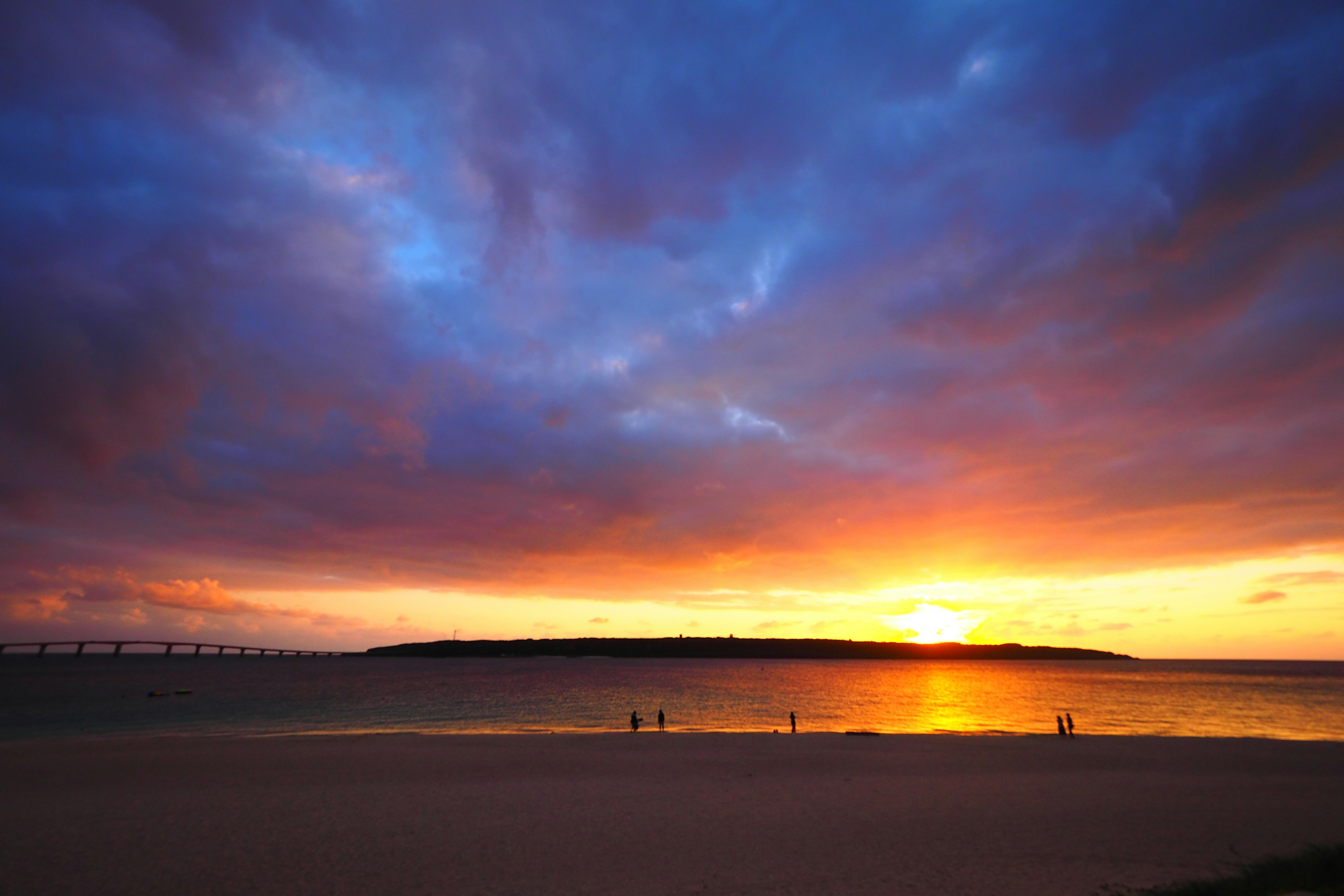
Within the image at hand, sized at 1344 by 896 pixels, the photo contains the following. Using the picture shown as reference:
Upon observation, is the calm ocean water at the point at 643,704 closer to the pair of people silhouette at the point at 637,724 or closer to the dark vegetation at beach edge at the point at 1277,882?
the pair of people silhouette at the point at 637,724

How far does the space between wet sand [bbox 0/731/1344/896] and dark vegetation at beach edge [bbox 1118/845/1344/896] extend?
1148 millimetres

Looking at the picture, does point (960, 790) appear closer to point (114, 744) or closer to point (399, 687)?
point (114, 744)

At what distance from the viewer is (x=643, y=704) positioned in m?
71.2

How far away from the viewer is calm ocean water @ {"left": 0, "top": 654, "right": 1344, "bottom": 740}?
5150 cm

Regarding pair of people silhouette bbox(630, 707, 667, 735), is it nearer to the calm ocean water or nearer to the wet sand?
the calm ocean water

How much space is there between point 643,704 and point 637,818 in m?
53.3

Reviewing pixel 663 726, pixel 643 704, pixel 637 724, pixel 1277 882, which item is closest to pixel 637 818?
pixel 1277 882

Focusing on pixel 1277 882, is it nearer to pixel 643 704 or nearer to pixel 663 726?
pixel 663 726

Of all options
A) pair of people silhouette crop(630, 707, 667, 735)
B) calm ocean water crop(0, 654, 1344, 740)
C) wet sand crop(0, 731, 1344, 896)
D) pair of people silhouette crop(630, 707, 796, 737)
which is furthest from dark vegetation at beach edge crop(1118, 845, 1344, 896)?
calm ocean water crop(0, 654, 1344, 740)

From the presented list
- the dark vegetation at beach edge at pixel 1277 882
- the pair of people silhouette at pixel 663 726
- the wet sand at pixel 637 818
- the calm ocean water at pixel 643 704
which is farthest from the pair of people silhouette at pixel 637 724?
the dark vegetation at beach edge at pixel 1277 882

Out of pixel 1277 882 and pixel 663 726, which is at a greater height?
pixel 1277 882

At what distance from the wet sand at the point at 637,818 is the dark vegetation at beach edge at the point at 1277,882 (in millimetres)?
1148

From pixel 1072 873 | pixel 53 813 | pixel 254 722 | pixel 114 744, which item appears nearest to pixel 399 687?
pixel 254 722

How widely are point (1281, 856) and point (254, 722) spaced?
2535 inches
